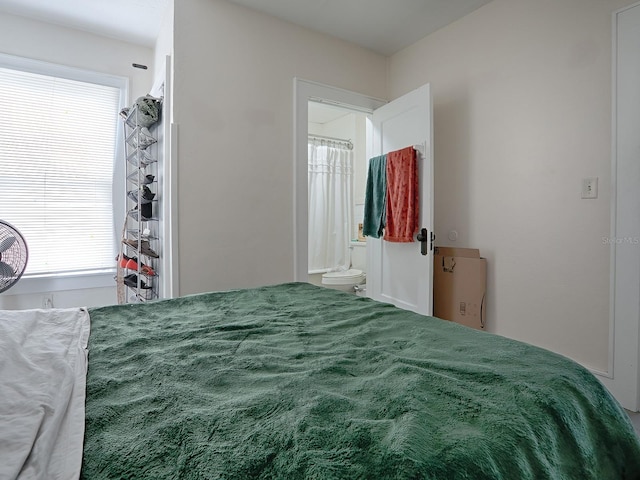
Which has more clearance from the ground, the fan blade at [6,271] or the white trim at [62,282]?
the fan blade at [6,271]

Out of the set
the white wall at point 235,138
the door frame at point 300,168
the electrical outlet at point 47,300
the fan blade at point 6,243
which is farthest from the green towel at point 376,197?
the electrical outlet at point 47,300

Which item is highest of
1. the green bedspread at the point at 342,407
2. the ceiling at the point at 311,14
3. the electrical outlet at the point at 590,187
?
the ceiling at the point at 311,14

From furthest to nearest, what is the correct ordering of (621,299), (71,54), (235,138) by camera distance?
(71,54) → (235,138) → (621,299)

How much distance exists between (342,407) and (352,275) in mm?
3467

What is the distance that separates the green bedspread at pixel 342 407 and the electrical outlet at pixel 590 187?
4.82 ft

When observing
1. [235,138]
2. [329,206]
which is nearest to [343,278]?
[329,206]

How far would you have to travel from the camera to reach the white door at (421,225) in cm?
259

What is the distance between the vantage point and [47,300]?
2.85 metres

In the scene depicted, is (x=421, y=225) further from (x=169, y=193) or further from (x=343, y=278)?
(x=169, y=193)

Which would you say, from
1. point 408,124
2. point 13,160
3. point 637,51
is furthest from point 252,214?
point 637,51

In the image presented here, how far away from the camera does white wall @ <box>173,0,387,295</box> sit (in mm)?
2367

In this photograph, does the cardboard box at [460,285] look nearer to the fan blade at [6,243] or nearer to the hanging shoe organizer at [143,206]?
the hanging shoe organizer at [143,206]

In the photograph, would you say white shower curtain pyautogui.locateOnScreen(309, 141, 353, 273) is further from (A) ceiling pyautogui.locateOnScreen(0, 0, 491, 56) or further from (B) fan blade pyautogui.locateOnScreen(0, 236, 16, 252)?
(B) fan blade pyautogui.locateOnScreen(0, 236, 16, 252)

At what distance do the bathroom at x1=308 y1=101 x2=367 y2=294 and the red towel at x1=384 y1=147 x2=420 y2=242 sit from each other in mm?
1585
